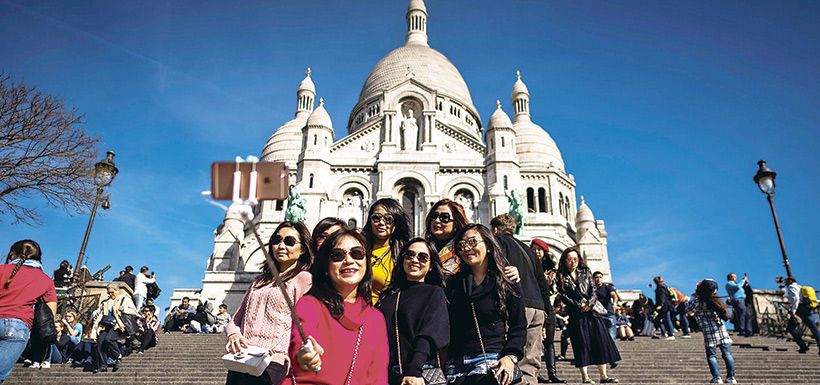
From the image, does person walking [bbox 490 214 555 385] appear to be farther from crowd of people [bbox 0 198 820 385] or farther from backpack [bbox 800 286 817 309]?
backpack [bbox 800 286 817 309]

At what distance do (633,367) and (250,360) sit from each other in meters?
8.24

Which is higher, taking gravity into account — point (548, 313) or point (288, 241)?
point (288, 241)

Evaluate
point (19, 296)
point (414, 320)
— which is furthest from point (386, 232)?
point (19, 296)

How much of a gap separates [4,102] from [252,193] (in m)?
13.1

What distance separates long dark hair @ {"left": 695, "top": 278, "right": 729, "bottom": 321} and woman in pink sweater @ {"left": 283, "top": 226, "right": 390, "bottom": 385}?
6.48 metres

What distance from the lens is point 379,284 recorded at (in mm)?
4410

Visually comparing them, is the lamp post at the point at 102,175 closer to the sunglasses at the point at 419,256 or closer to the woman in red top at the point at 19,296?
the woman in red top at the point at 19,296

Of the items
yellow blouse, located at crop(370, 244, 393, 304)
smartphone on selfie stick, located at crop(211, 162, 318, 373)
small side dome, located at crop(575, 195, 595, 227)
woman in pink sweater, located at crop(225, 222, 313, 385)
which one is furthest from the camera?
small side dome, located at crop(575, 195, 595, 227)

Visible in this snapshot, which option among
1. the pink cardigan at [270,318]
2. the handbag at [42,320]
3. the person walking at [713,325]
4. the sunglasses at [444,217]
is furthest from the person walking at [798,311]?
the handbag at [42,320]

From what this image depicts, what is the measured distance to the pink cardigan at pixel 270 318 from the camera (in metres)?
3.65

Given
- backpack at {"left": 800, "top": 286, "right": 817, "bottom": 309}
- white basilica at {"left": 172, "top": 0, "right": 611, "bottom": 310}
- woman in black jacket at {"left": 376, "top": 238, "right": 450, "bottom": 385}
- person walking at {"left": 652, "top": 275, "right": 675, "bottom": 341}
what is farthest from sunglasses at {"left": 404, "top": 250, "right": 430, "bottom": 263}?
white basilica at {"left": 172, "top": 0, "right": 611, "bottom": 310}

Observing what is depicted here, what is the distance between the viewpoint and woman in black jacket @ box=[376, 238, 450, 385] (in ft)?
12.0

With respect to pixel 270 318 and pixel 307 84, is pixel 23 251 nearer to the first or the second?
pixel 270 318

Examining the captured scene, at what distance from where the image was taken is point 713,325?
8.08 metres
